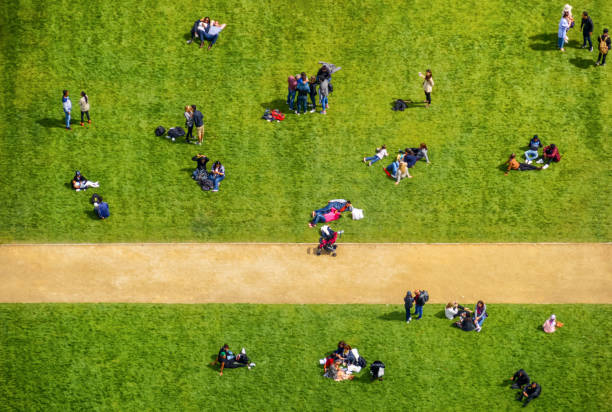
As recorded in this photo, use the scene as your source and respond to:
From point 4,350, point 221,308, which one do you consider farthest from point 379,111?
point 4,350

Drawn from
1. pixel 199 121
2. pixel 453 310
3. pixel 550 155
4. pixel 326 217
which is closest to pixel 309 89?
pixel 199 121

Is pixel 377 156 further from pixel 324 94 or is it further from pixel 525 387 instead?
pixel 525 387

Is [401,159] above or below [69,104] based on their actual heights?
below

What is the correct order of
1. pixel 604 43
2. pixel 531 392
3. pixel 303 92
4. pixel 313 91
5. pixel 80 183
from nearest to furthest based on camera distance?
pixel 531 392 → pixel 80 183 → pixel 303 92 → pixel 313 91 → pixel 604 43

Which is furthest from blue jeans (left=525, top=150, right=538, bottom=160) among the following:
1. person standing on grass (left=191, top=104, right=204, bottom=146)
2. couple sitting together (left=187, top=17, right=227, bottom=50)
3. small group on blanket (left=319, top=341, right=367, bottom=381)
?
couple sitting together (left=187, top=17, right=227, bottom=50)

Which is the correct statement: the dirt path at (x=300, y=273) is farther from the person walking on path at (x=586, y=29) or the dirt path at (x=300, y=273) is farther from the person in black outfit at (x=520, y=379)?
the person walking on path at (x=586, y=29)

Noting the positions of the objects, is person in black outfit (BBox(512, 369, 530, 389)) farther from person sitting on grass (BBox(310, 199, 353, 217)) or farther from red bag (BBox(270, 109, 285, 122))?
red bag (BBox(270, 109, 285, 122))

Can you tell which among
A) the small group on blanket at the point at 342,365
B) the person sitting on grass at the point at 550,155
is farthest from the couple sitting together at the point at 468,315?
the person sitting on grass at the point at 550,155

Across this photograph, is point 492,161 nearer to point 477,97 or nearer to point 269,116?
point 477,97
